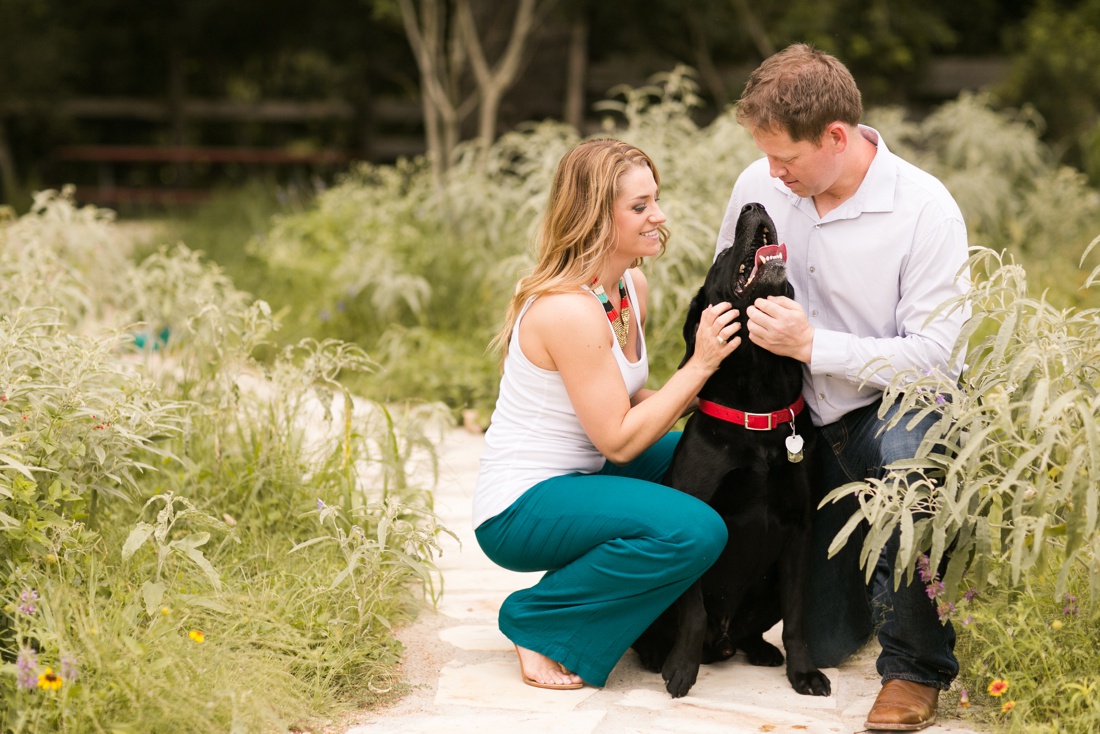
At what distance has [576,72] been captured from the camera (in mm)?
9461

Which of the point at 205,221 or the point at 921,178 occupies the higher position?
the point at 921,178

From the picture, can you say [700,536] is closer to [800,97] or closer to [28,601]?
[800,97]

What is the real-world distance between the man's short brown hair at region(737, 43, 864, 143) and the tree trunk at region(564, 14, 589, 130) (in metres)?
6.81

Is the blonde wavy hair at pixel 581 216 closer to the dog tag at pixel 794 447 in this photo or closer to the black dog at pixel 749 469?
the black dog at pixel 749 469

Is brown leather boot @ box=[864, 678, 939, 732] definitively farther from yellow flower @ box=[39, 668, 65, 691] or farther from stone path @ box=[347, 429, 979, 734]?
yellow flower @ box=[39, 668, 65, 691]

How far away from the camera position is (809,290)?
2846 mm

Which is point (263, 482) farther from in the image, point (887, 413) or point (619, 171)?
point (887, 413)

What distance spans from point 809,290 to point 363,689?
1.43 m

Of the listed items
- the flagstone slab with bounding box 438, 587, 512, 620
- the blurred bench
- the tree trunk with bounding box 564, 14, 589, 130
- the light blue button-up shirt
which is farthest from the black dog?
the blurred bench

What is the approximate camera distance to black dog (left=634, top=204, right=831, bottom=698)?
8.75ft

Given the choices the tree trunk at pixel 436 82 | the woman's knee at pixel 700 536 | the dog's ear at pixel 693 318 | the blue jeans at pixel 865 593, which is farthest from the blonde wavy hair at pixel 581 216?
the tree trunk at pixel 436 82

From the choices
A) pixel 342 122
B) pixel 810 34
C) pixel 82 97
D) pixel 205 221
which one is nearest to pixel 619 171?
pixel 205 221

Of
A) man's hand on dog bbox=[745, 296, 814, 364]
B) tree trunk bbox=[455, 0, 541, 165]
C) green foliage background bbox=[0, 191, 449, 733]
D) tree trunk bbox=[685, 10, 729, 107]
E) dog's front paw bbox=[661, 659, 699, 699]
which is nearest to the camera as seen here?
green foliage background bbox=[0, 191, 449, 733]

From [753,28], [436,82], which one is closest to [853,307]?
[436,82]
